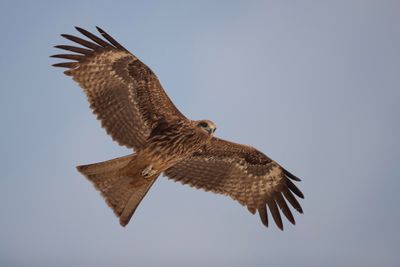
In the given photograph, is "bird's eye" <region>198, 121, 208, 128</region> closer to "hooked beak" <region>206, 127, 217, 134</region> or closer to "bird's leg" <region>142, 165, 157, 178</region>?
"hooked beak" <region>206, 127, 217, 134</region>

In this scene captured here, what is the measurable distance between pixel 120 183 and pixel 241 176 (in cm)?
256

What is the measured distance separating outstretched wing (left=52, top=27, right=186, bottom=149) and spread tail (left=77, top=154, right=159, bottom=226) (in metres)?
0.58

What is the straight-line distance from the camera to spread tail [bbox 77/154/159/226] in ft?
32.8

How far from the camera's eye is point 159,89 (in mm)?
10453

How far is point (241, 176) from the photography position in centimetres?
1146

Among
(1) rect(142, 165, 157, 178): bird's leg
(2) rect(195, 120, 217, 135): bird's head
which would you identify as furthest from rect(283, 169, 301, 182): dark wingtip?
(1) rect(142, 165, 157, 178): bird's leg

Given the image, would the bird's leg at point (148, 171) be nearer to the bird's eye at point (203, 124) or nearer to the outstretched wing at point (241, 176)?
the outstretched wing at point (241, 176)

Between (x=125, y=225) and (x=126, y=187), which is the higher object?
(x=126, y=187)

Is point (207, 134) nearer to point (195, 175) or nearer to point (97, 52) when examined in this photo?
point (195, 175)

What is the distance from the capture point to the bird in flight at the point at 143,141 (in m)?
10.2

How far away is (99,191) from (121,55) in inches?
97.1

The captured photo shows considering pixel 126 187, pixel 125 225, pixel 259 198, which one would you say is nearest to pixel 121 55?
pixel 126 187

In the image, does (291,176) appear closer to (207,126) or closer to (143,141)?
(207,126)

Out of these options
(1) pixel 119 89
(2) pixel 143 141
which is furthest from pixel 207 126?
(1) pixel 119 89
